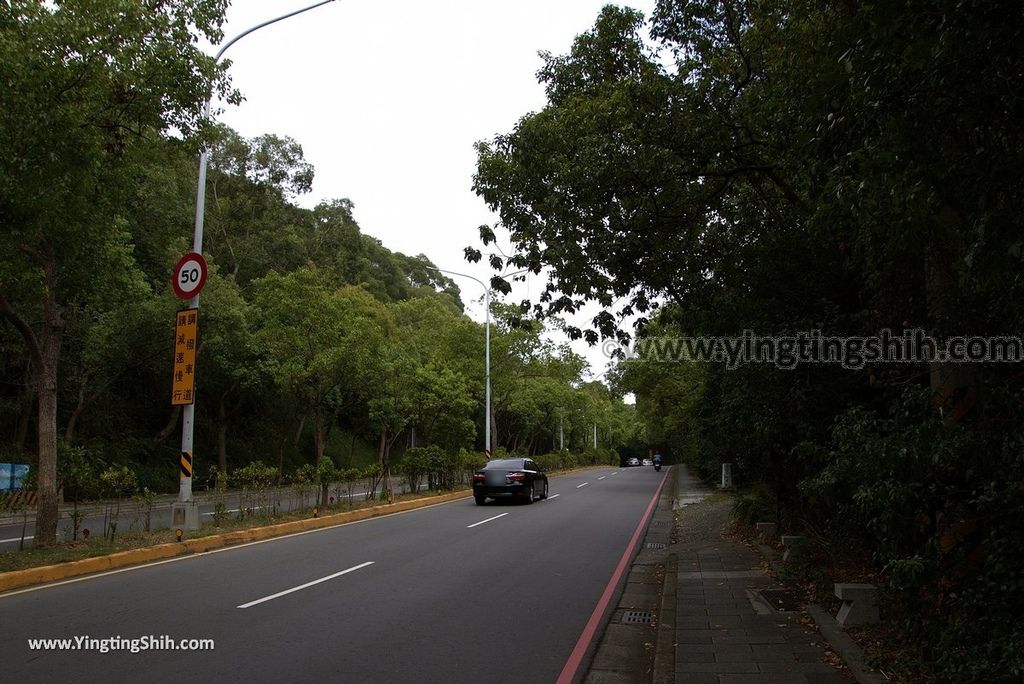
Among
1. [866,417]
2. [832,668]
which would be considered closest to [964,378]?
[866,417]

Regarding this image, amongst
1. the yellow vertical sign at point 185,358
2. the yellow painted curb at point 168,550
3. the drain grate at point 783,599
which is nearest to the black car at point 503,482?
the yellow painted curb at point 168,550

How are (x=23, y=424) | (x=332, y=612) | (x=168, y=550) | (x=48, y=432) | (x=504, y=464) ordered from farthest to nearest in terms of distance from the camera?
(x=23, y=424), (x=504, y=464), (x=168, y=550), (x=48, y=432), (x=332, y=612)

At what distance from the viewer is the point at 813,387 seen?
8.12 metres

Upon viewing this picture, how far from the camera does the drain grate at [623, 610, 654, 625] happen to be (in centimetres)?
762

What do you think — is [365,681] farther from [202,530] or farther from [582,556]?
[202,530]

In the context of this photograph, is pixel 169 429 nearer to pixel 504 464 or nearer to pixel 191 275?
pixel 504 464

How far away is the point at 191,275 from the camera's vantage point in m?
13.5

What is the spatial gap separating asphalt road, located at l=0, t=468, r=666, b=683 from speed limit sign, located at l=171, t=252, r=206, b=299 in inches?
194

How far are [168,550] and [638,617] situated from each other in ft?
24.8

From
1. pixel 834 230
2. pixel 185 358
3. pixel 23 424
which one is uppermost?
pixel 834 230

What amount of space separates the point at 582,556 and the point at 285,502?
1235cm

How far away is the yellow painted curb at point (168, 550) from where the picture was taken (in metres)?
8.87

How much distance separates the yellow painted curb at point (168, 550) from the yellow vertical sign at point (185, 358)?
9.12ft

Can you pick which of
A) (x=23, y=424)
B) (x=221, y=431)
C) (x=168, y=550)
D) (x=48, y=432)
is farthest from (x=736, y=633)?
(x=221, y=431)
